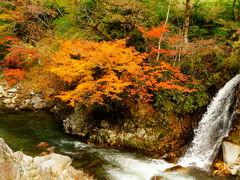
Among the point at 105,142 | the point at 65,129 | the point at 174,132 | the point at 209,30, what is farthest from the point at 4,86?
the point at 209,30

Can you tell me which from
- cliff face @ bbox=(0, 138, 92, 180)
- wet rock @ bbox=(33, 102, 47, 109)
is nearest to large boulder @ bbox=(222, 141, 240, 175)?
cliff face @ bbox=(0, 138, 92, 180)

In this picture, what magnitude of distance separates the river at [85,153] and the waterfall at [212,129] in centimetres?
101

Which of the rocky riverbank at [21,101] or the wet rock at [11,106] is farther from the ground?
the rocky riverbank at [21,101]

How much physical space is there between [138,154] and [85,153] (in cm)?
260

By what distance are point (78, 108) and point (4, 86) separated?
892cm

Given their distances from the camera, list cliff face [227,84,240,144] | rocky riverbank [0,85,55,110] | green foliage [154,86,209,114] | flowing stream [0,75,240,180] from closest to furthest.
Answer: flowing stream [0,75,240,180] → cliff face [227,84,240,144] → green foliage [154,86,209,114] → rocky riverbank [0,85,55,110]

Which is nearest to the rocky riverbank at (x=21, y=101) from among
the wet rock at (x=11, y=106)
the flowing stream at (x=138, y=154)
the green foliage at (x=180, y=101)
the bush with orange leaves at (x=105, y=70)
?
the wet rock at (x=11, y=106)

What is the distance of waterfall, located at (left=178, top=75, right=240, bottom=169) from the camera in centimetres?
934

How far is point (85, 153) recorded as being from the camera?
10078mm

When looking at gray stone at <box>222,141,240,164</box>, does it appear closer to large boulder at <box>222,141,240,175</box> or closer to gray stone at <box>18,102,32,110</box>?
large boulder at <box>222,141,240,175</box>

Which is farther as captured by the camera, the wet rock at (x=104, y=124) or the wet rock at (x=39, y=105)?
the wet rock at (x=39, y=105)

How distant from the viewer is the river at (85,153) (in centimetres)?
835

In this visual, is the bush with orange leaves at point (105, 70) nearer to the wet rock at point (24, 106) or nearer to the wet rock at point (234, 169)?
the wet rock at point (234, 169)

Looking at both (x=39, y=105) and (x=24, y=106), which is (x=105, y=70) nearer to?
(x=39, y=105)
